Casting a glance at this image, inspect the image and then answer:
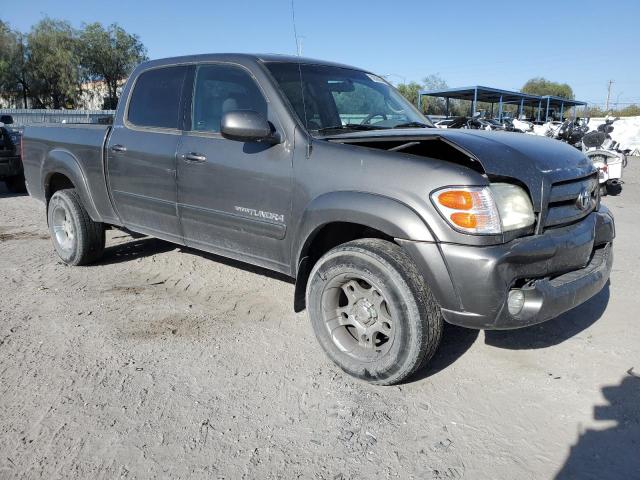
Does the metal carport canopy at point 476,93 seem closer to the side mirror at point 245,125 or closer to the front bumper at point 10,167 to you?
the front bumper at point 10,167

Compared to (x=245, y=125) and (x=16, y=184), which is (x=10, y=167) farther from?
(x=245, y=125)

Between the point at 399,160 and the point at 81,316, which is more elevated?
the point at 399,160

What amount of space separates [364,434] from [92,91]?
50400 mm

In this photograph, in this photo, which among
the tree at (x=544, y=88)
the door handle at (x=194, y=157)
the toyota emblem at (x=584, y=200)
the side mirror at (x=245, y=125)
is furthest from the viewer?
the tree at (x=544, y=88)

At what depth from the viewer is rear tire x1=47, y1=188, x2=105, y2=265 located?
507 centimetres

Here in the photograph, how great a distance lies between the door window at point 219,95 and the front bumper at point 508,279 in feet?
5.38

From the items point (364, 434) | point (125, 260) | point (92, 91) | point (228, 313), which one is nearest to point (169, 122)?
point (228, 313)

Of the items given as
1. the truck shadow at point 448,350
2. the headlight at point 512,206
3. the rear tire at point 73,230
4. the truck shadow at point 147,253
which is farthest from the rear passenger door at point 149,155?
the headlight at point 512,206

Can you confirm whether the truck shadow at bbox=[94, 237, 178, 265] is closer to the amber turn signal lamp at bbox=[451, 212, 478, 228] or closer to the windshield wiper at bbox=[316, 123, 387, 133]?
the windshield wiper at bbox=[316, 123, 387, 133]

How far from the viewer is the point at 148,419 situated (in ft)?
8.89

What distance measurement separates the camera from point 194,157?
3797 millimetres

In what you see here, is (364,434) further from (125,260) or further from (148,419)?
(125,260)

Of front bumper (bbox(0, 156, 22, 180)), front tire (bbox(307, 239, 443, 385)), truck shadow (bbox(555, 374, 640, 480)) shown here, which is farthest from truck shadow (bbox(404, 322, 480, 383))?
front bumper (bbox(0, 156, 22, 180))

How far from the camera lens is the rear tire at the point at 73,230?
5.07 m
